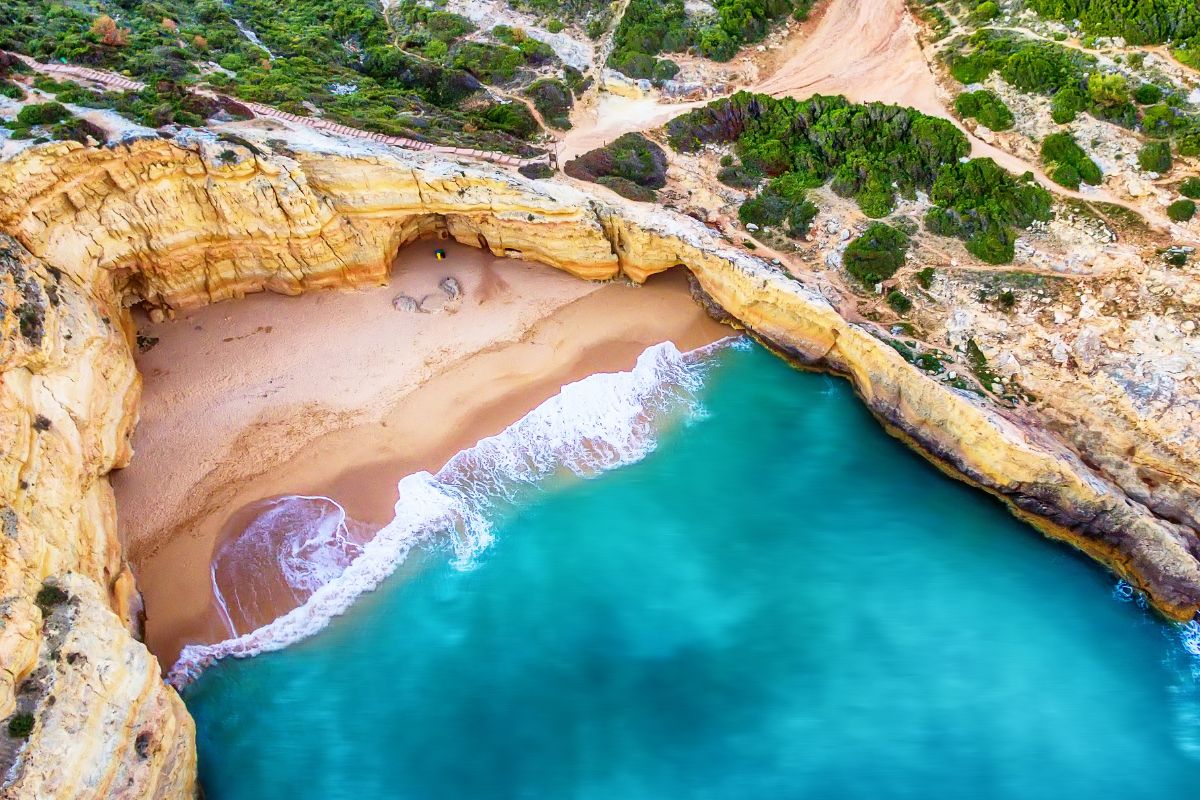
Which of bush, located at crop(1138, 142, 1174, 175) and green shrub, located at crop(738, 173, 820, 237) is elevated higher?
bush, located at crop(1138, 142, 1174, 175)

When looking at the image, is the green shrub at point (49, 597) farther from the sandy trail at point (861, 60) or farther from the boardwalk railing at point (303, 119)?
the sandy trail at point (861, 60)

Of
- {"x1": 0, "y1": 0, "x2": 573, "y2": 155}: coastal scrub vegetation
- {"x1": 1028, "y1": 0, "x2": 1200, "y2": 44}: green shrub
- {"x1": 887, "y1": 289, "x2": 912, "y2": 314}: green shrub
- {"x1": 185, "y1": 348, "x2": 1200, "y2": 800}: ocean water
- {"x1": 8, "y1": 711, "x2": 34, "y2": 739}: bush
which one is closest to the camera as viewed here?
{"x1": 8, "y1": 711, "x2": 34, "y2": 739}: bush

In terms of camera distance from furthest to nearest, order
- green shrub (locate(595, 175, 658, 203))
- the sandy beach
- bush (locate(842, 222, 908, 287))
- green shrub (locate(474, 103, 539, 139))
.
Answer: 1. green shrub (locate(474, 103, 539, 139))
2. green shrub (locate(595, 175, 658, 203))
3. bush (locate(842, 222, 908, 287))
4. the sandy beach

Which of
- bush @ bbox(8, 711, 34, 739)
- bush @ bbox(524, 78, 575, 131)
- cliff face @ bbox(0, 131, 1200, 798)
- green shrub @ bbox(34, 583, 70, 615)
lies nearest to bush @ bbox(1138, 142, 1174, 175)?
cliff face @ bbox(0, 131, 1200, 798)

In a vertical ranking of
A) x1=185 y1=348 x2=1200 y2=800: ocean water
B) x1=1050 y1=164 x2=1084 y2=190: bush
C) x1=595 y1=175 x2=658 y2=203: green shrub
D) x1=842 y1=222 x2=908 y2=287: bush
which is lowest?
x1=185 y1=348 x2=1200 y2=800: ocean water

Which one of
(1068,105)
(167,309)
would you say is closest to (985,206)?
(1068,105)

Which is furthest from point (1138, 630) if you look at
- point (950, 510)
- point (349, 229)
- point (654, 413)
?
point (349, 229)

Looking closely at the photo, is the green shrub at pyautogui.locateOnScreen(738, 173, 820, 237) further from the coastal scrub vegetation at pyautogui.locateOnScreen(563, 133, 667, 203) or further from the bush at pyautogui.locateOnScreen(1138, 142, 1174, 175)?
the bush at pyautogui.locateOnScreen(1138, 142, 1174, 175)

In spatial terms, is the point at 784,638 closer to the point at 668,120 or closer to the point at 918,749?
the point at 918,749
